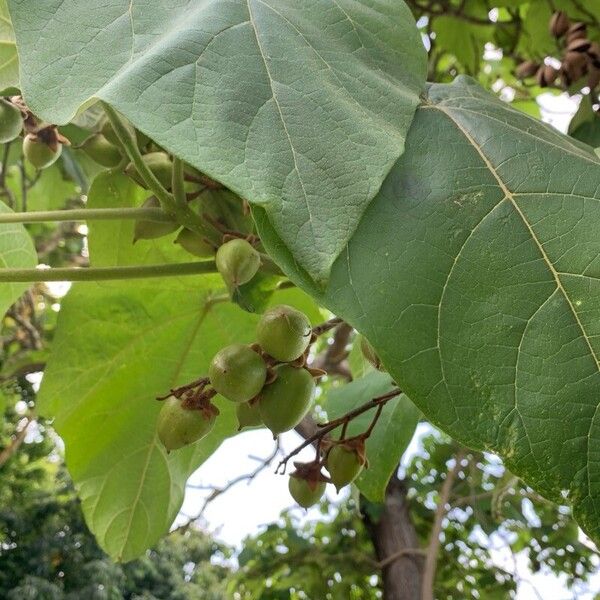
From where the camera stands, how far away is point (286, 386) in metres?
0.61

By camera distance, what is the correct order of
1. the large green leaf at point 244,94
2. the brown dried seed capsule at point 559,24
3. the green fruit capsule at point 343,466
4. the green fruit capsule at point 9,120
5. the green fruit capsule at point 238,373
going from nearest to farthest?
1. the large green leaf at point 244,94
2. the green fruit capsule at point 238,373
3. the green fruit capsule at point 343,466
4. the green fruit capsule at point 9,120
5. the brown dried seed capsule at point 559,24

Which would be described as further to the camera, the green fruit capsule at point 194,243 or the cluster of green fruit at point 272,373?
the green fruit capsule at point 194,243

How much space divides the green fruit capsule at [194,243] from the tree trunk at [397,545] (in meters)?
1.72

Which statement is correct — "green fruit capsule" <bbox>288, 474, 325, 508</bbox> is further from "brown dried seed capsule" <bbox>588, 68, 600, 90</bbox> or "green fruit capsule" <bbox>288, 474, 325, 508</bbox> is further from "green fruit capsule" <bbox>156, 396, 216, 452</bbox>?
"brown dried seed capsule" <bbox>588, 68, 600, 90</bbox>

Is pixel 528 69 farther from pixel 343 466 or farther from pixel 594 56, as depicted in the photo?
pixel 343 466

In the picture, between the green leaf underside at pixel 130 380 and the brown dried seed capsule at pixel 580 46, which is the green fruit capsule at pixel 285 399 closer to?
the green leaf underside at pixel 130 380

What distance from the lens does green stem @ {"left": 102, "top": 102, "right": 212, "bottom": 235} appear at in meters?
0.64

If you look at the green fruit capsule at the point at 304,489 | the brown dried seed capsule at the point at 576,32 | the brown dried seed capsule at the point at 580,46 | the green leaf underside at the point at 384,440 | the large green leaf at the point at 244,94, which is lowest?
the green leaf underside at the point at 384,440

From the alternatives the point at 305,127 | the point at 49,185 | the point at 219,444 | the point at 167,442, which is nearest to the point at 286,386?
the point at 167,442

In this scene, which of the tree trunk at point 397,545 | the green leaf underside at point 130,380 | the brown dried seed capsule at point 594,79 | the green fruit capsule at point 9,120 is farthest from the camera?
the tree trunk at point 397,545

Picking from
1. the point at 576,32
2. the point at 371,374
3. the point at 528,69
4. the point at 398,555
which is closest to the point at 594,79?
the point at 576,32

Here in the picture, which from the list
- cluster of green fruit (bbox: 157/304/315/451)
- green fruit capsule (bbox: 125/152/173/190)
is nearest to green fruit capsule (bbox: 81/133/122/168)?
green fruit capsule (bbox: 125/152/173/190)

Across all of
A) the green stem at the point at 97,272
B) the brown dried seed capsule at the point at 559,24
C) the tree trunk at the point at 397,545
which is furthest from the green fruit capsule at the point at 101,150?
the tree trunk at the point at 397,545

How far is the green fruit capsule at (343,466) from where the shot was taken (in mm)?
700
